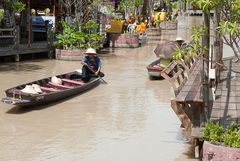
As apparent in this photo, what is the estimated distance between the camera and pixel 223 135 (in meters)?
7.24

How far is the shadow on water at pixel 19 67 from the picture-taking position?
20.2 metres

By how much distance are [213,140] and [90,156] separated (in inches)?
112

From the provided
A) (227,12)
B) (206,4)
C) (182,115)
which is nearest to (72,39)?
(182,115)

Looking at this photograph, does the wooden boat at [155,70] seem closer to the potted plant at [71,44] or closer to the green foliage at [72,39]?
the potted plant at [71,44]

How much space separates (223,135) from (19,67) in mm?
14607

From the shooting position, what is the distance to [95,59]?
16.2 m

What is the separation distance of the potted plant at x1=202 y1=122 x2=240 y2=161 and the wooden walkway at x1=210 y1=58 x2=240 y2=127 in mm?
1034

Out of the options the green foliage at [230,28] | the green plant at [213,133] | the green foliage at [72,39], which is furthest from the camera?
the green foliage at [72,39]

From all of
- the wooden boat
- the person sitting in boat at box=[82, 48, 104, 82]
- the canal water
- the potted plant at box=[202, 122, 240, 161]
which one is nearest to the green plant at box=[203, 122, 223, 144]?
the potted plant at box=[202, 122, 240, 161]

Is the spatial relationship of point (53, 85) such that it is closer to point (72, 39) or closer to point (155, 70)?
point (155, 70)

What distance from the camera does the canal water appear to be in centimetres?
953

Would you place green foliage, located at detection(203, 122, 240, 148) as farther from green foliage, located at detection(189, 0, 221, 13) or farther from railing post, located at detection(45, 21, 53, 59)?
railing post, located at detection(45, 21, 53, 59)

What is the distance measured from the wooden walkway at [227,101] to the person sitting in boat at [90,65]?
422 cm

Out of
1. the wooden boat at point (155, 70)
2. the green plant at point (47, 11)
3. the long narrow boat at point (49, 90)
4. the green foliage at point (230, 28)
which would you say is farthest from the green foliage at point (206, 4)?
the green plant at point (47, 11)
